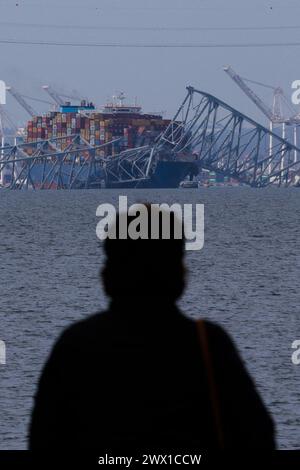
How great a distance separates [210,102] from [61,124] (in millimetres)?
30676

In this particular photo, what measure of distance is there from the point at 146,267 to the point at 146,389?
27cm

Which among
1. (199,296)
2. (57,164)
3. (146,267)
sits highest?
(57,164)

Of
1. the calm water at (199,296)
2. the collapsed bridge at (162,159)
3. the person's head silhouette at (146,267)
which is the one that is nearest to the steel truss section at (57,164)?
the collapsed bridge at (162,159)

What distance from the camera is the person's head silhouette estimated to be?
3.12 metres

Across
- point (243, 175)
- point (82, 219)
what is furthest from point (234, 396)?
point (243, 175)

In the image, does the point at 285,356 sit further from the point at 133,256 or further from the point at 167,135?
the point at 167,135

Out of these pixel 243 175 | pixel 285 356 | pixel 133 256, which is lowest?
pixel 285 356

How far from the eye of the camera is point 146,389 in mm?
3029

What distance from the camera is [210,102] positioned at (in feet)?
577

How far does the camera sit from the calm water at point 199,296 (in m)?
20.1

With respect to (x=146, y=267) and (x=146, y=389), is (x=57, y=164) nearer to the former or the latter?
(x=146, y=267)

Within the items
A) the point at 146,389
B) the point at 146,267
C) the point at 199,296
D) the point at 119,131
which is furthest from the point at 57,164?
the point at 146,389

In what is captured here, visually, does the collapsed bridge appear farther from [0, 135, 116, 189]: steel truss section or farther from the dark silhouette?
the dark silhouette

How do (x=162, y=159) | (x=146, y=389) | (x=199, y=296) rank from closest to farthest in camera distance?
(x=146, y=389), (x=199, y=296), (x=162, y=159)
